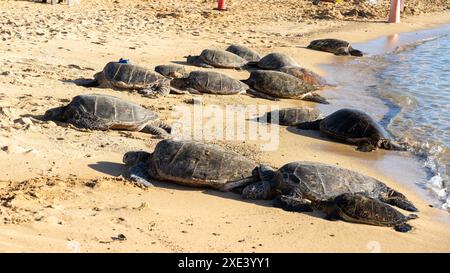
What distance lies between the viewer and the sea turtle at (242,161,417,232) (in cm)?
564

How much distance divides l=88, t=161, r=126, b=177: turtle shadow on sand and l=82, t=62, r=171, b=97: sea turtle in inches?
123

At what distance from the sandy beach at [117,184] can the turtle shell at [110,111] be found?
0.17m

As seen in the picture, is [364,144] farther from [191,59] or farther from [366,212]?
[191,59]

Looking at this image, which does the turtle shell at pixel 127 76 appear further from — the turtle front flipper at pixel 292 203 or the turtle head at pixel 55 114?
the turtle front flipper at pixel 292 203

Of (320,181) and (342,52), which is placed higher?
(342,52)

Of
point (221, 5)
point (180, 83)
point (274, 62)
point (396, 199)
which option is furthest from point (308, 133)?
point (221, 5)

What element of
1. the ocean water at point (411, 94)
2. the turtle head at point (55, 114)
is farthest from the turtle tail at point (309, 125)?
the turtle head at point (55, 114)

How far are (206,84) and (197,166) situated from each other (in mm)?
4184

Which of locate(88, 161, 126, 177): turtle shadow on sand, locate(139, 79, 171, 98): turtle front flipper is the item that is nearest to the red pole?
locate(139, 79, 171, 98): turtle front flipper

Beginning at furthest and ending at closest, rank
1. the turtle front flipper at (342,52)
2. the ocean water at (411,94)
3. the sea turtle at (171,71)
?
the turtle front flipper at (342,52) → the sea turtle at (171,71) → the ocean water at (411,94)

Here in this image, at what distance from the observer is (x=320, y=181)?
6066 mm

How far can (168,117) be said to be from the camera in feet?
28.6

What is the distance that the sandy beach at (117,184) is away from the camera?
491cm
